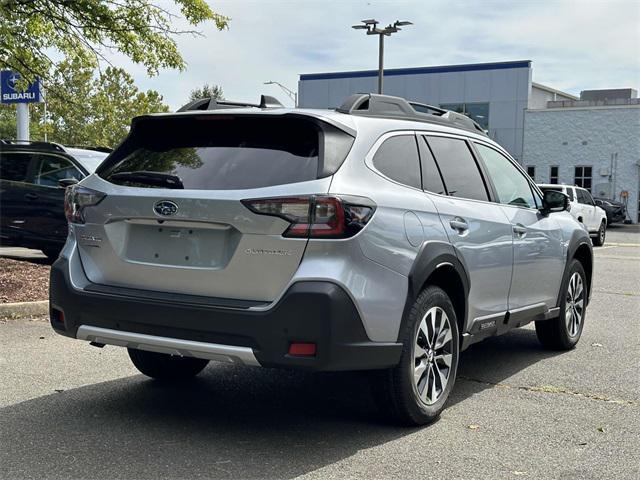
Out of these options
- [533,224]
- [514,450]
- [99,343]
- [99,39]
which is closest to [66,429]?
[99,343]

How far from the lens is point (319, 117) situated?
429 centimetres

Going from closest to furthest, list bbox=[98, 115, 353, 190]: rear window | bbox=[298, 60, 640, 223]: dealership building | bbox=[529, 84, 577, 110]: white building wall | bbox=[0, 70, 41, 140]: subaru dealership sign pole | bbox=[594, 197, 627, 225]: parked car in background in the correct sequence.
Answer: bbox=[98, 115, 353, 190]: rear window, bbox=[0, 70, 41, 140]: subaru dealership sign pole, bbox=[594, 197, 627, 225]: parked car in background, bbox=[298, 60, 640, 223]: dealership building, bbox=[529, 84, 577, 110]: white building wall

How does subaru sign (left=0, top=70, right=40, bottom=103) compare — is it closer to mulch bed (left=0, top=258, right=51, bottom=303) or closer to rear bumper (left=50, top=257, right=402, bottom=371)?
mulch bed (left=0, top=258, right=51, bottom=303)

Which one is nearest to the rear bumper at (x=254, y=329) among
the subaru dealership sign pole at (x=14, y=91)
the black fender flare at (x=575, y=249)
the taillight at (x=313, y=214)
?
the taillight at (x=313, y=214)

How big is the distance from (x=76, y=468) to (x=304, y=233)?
1604 millimetres

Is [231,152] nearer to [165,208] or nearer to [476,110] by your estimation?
[165,208]

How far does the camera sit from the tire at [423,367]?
4406mm

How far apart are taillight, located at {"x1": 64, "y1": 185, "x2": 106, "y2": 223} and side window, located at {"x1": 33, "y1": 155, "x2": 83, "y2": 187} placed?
24.4 feet

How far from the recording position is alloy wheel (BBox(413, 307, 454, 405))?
4594 mm

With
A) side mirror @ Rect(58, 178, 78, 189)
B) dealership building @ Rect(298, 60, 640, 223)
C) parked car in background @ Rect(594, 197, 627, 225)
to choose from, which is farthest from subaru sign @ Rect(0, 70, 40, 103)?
dealership building @ Rect(298, 60, 640, 223)

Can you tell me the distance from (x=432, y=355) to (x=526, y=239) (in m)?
1.71

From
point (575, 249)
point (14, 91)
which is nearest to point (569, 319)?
point (575, 249)

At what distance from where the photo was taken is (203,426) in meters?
4.59

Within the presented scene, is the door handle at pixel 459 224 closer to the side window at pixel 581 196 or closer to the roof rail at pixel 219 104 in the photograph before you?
the roof rail at pixel 219 104
